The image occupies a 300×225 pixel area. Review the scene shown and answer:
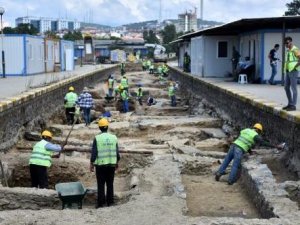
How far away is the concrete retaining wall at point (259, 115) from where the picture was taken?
41.3 feet

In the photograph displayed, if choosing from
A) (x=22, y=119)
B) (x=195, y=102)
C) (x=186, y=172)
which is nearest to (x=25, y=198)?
(x=186, y=172)

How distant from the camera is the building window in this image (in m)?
34.6

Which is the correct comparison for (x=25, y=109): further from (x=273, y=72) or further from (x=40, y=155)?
(x=273, y=72)

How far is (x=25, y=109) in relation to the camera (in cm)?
1900

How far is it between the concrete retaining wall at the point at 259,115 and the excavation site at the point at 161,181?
0.27 m

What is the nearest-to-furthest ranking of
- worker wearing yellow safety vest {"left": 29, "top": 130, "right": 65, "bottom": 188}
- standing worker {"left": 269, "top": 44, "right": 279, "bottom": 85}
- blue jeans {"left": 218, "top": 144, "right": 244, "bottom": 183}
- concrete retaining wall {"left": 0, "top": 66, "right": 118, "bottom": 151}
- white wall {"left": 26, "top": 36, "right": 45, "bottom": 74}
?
1. worker wearing yellow safety vest {"left": 29, "top": 130, "right": 65, "bottom": 188}
2. blue jeans {"left": 218, "top": 144, "right": 244, "bottom": 183}
3. concrete retaining wall {"left": 0, "top": 66, "right": 118, "bottom": 151}
4. standing worker {"left": 269, "top": 44, "right": 279, "bottom": 85}
5. white wall {"left": 26, "top": 36, "right": 45, "bottom": 74}

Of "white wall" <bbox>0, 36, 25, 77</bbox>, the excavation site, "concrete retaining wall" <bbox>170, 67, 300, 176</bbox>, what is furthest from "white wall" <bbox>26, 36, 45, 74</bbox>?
the excavation site

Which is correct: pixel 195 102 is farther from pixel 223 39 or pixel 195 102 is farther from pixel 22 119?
pixel 22 119

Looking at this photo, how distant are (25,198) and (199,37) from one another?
27.3 metres

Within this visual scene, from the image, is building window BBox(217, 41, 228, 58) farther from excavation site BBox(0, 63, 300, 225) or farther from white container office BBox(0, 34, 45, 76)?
excavation site BBox(0, 63, 300, 225)

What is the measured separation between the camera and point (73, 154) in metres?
15.2

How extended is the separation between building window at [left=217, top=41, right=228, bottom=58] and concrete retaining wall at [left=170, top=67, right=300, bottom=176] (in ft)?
21.5

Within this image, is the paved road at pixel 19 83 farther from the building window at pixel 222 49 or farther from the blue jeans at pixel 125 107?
the building window at pixel 222 49

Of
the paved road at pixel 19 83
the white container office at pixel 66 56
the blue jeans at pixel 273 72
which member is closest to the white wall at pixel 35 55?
the paved road at pixel 19 83
